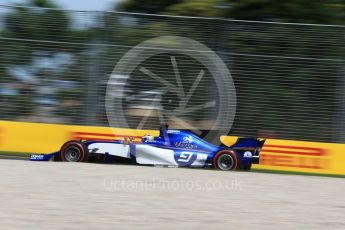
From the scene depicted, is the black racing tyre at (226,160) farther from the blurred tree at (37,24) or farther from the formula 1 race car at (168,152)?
the blurred tree at (37,24)

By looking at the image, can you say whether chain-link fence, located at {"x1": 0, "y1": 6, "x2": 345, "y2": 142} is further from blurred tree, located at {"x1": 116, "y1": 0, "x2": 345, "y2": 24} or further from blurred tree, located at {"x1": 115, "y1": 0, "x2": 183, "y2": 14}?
blurred tree, located at {"x1": 115, "y1": 0, "x2": 183, "y2": 14}

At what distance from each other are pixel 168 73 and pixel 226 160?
2.40 metres

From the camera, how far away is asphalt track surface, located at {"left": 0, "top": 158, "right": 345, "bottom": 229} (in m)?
5.41

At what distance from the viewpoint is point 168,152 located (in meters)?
10.4

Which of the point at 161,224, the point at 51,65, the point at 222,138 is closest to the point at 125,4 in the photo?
the point at 51,65

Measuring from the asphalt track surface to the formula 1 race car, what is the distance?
2.98ft

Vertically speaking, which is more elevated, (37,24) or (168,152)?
(37,24)

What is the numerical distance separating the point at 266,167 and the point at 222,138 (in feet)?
3.38

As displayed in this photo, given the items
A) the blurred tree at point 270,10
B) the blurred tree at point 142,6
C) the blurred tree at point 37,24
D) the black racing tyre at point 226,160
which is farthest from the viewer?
the blurred tree at point 142,6

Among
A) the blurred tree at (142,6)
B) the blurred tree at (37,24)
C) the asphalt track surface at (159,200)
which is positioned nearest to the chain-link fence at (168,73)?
the blurred tree at (37,24)

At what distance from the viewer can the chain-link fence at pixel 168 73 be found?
1155 centimetres

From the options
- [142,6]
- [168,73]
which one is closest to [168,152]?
[168,73]

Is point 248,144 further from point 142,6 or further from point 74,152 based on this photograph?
point 142,6

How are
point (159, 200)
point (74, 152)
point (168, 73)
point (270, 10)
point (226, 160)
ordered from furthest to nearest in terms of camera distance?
point (270, 10) < point (168, 73) < point (74, 152) < point (226, 160) < point (159, 200)
